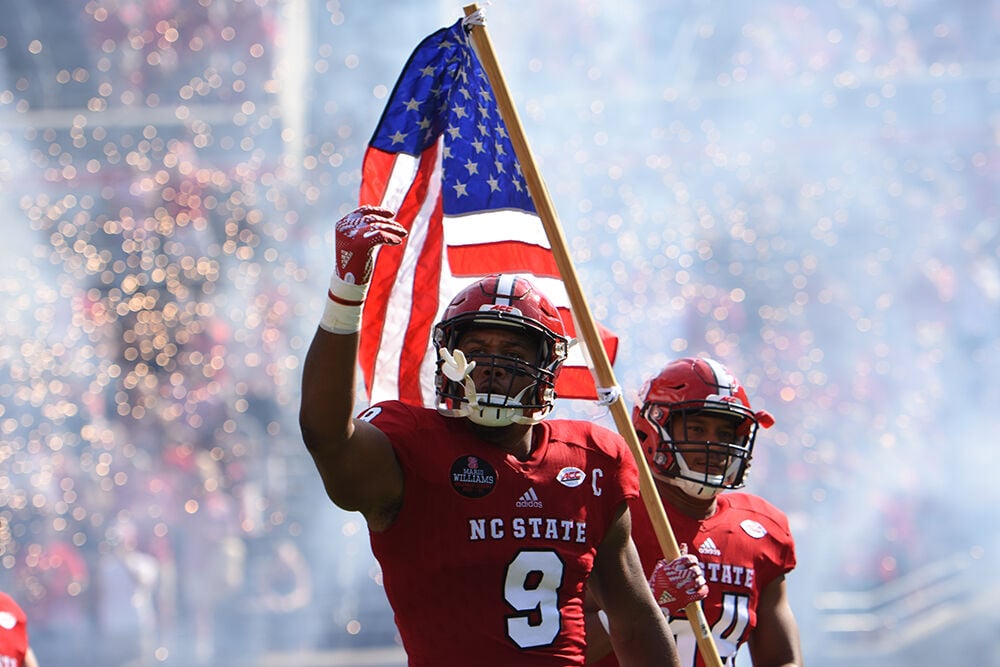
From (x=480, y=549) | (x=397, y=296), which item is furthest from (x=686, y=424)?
(x=480, y=549)

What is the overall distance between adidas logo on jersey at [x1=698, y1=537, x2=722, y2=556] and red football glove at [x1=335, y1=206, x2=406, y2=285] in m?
1.44

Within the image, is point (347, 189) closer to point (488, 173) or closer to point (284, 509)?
point (284, 509)

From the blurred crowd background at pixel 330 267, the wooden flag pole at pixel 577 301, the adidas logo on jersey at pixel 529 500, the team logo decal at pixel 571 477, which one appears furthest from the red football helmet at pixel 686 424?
the blurred crowd background at pixel 330 267

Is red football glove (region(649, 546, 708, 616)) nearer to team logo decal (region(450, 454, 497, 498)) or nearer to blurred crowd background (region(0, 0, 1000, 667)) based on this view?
team logo decal (region(450, 454, 497, 498))

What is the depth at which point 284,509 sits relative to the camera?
31.7ft

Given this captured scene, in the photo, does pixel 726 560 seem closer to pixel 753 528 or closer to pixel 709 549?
pixel 709 549

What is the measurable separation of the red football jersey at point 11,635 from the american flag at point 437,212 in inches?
45.5

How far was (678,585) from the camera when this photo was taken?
288 cm

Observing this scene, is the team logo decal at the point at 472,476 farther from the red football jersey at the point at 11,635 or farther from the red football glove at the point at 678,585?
the red football jersey at the point at 11,635

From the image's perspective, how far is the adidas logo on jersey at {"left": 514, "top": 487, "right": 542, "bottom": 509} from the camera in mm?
2455

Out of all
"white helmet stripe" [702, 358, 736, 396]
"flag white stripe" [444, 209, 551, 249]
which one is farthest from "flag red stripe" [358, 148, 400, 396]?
"white helmet stripe" [702, 358, 736, 396]

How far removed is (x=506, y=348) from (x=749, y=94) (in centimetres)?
1017

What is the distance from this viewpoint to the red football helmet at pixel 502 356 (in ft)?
8.04

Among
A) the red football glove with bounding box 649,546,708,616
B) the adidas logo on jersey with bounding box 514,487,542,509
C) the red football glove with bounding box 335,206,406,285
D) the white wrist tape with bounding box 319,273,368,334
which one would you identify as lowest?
the red football glove with bounding box 649,546,708,616
